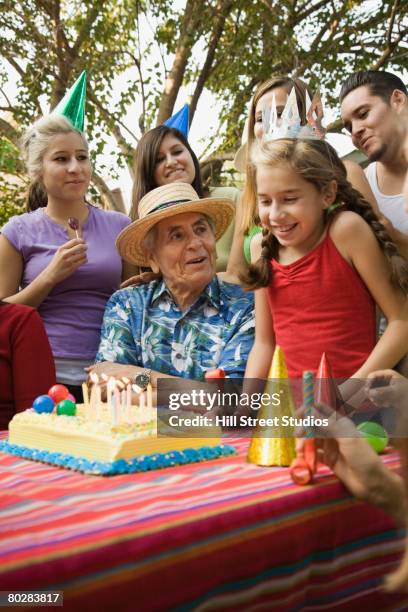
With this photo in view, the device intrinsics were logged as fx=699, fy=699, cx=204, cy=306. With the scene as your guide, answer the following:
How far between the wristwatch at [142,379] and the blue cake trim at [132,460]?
2.60ft

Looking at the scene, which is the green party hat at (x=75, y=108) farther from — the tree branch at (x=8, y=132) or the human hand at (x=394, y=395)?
the tree branch at (x=8, y=132)

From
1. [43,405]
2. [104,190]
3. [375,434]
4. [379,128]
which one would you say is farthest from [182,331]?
[104,190]

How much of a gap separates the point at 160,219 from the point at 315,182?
70 cm

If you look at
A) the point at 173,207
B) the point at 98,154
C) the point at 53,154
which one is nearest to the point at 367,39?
the point at 98,154

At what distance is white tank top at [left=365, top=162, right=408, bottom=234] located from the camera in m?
3.04

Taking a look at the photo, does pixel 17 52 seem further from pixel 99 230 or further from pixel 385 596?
pixel 385 596

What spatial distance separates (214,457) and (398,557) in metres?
0.43

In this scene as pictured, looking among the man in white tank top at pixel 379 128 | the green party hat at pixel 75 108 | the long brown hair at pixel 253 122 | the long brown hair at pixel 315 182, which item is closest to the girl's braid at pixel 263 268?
the long brown hair at pixel 315 182

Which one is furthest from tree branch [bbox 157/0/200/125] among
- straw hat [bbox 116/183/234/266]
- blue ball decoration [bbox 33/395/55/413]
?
blue ball decoration [bbox 33/395/55/413]

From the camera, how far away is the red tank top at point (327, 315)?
2090 mm

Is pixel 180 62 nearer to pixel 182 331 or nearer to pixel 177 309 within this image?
pixel 177 309

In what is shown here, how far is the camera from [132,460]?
143 centimetres

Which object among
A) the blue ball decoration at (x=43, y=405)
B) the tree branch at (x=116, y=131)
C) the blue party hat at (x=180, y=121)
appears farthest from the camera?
the tree branch at (x=116, y=131)

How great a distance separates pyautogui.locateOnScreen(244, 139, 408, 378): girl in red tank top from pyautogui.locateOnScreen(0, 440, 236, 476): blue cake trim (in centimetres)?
62
